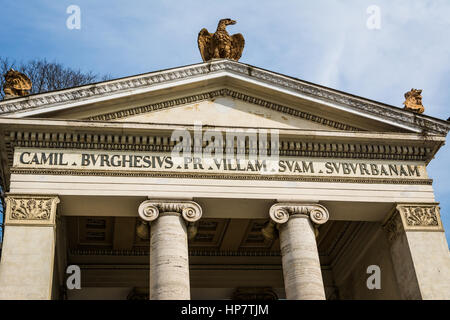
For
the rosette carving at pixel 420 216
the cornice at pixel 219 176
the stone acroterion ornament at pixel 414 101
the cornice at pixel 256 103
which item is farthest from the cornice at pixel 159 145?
the rosette carving at pixel 420 216

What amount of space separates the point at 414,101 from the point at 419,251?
4723 mm

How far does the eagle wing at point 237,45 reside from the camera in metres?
19.7

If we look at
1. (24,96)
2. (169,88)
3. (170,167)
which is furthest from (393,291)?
(24,96)

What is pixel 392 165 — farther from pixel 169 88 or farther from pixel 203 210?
pixel 169 88

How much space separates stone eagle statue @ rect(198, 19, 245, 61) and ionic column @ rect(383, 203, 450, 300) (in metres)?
6.75

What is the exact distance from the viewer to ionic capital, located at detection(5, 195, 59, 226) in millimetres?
15633

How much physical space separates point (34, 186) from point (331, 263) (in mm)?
10437

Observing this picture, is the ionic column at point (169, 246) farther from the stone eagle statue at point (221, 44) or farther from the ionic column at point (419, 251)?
the ionic column at point (419, 251)

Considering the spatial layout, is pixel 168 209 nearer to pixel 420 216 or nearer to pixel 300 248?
pixel 300 248

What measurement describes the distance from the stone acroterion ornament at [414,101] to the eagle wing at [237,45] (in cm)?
519

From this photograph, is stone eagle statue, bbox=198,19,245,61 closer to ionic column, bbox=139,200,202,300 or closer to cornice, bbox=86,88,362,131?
cornice, bbox=86,88,362,131

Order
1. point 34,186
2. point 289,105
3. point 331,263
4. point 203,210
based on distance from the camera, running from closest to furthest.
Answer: point 34,186, point 203,210, point 289,105, point 331,263

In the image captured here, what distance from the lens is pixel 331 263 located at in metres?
21.7

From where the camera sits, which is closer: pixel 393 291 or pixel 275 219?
pixel 275 219
